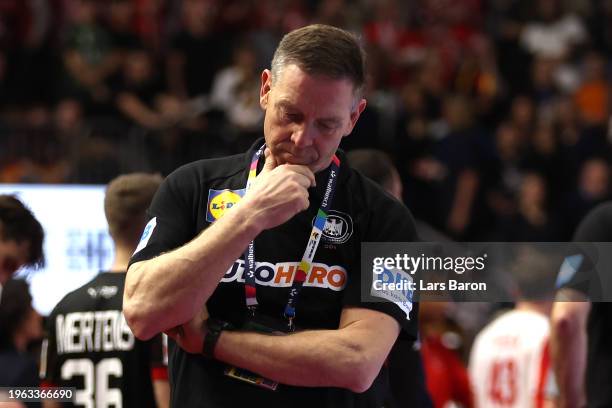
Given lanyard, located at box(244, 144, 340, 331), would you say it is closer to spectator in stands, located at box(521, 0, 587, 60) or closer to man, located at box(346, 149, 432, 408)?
man, located at box(346, 149, 432, 408)

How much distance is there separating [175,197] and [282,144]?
0.42 m

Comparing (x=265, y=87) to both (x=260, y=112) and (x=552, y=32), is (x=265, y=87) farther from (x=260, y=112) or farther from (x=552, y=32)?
(x=552, y=32)

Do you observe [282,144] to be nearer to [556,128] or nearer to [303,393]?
[303,393]

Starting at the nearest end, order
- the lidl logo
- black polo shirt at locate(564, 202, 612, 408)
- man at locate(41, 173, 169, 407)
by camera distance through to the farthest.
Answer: the lidl logo → black polo shirt at locate(564, 202, 612, 408) → man at locate(41, 173, 169, 407)

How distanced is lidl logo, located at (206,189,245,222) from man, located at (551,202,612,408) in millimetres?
1887

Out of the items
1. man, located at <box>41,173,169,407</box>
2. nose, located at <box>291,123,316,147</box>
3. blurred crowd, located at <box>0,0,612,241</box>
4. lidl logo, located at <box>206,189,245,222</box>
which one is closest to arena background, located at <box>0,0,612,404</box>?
blurred crowd, located at <box>0,0,612,241</box>

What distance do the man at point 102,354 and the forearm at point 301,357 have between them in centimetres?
165

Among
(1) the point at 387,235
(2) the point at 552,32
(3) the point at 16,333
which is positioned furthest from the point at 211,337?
(2) the point at 552,32

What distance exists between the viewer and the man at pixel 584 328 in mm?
4574

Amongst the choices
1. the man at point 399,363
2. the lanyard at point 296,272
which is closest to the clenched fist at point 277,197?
the lanyard at point 296,272

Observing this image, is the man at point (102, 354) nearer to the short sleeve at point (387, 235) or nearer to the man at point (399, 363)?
the man at point (399, 363)

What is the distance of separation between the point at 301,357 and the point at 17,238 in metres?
1.92

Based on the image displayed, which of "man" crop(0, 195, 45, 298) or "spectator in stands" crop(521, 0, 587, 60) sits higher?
"spectator in stands" crop(521, 0, 587, 60)

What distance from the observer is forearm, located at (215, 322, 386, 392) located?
3201mm
